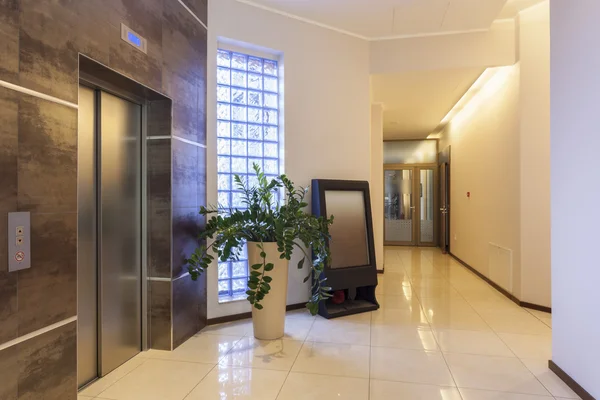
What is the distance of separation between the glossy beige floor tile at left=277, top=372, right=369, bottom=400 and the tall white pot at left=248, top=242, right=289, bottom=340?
626 millimetres

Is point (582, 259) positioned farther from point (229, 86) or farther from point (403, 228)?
A: point (403, 228)

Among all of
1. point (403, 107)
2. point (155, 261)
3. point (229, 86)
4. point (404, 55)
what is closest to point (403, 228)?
point (403, 107)

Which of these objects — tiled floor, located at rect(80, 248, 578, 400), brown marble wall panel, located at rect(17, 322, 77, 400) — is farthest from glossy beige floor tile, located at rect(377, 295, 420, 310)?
brown marble wall panel, located at rect(17, 322, 77, 400)

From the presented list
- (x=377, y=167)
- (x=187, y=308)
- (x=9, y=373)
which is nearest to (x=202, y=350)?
(x=187, y=308)

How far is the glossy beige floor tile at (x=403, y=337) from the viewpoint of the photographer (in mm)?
2861

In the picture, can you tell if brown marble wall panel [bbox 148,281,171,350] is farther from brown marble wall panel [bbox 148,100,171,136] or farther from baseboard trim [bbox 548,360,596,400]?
baseboard trim [bbox 548,360,596,400]

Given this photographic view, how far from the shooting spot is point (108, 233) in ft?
7.97

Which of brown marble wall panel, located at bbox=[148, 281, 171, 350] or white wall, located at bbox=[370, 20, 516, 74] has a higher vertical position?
white wall, located at bbox=[370, 20, 516, 74]

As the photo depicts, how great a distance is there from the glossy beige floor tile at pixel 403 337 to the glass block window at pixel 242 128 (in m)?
1.40

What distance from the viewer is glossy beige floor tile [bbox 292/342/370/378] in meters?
2.42

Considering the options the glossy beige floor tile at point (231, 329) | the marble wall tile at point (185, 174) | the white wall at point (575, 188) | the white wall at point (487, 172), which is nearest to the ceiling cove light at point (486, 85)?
the white wall at point (487, 172)

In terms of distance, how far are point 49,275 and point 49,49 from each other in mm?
1140

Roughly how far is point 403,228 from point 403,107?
13.0 ft

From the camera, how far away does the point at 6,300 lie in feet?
5.02
